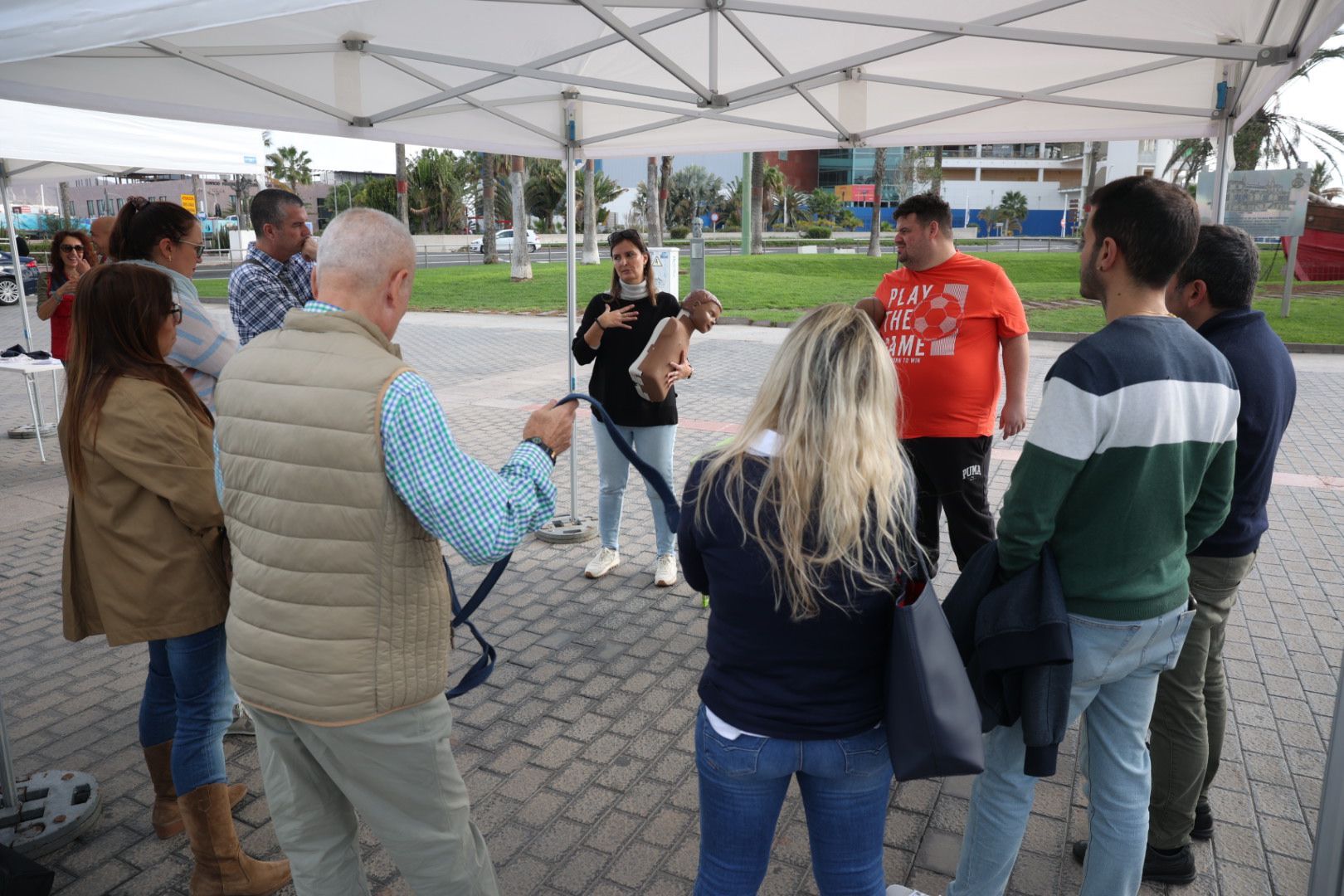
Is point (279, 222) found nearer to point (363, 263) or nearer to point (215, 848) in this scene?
point (363, 263)

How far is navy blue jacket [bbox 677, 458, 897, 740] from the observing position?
171 centimetres

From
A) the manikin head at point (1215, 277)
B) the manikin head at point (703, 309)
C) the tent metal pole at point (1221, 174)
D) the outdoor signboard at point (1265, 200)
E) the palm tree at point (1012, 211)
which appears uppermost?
the palm tree at point (1012, 211)

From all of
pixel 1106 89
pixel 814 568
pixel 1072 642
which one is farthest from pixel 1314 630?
pixel 814 568

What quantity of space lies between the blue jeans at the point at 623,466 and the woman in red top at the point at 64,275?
426 centimetres

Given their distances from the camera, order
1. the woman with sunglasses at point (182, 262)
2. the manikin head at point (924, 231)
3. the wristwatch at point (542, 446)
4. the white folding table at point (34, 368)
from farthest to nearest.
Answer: the white folding table at point (34, 368)
the manikin head at point (924, 231)
the woman with sunglasses at point (182, 262)
the wristwatch at point (542, 446)

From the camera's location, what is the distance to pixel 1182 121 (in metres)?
4.50

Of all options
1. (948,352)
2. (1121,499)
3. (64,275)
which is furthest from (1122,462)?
(64,275)

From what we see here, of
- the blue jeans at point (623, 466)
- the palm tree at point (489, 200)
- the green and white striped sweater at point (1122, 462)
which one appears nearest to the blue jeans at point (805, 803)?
the green and white striped sweater at point (1122, 462)

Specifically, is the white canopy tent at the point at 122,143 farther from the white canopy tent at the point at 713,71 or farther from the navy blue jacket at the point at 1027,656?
the navy blue jacket at the point at 1027,656

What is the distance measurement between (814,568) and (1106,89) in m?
4.02

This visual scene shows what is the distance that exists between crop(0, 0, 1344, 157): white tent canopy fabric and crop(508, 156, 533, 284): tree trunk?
21011 mm

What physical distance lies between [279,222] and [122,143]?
4.38 metres

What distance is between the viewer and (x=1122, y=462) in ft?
6.46

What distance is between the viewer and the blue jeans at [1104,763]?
2.12 m
